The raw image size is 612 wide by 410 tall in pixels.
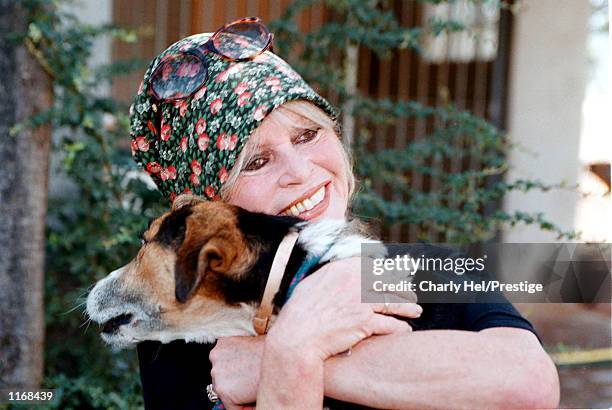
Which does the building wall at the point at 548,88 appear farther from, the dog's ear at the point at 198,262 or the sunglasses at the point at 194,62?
the dog's ear at the point at 198,262

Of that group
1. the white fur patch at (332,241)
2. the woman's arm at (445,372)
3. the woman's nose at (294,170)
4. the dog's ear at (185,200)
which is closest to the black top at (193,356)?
the woman's arm at (445,372)

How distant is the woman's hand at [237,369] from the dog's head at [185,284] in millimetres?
84

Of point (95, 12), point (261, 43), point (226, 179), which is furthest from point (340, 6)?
point (226, 179)

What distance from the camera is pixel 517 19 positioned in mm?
5352

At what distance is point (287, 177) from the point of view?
6.21 ft

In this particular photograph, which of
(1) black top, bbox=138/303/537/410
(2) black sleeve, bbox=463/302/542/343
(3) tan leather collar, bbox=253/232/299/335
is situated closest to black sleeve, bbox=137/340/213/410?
(1) black top, bbox=138/303/537/410

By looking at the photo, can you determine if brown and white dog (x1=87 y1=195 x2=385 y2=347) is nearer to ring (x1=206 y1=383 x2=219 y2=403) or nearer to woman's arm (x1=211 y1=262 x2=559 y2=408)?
ring (x1=206 y1=383 x2=219 y2=403)

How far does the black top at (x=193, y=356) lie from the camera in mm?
1630

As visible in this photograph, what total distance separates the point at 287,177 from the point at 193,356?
1.83 ft

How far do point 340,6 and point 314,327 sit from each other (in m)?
2.80

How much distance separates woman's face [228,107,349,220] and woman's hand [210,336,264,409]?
1.36 feet

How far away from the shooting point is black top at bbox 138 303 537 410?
5.35 feet

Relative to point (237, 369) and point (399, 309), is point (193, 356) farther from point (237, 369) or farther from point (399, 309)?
point (399, 309)

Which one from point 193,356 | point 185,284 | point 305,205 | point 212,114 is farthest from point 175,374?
point 212,114
